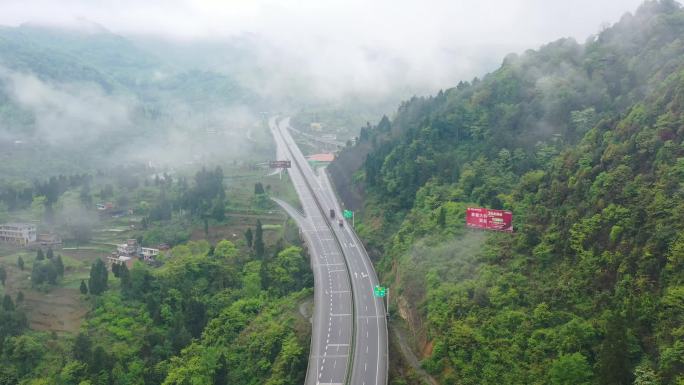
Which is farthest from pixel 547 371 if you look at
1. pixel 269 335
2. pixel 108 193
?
pixel 108 193

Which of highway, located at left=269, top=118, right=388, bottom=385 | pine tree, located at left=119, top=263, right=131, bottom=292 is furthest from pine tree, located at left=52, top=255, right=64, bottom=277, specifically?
highway, located at left=269, top=118, right=388, bottom=385

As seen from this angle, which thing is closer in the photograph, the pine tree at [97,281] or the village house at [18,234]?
the pine tree at [97,281]

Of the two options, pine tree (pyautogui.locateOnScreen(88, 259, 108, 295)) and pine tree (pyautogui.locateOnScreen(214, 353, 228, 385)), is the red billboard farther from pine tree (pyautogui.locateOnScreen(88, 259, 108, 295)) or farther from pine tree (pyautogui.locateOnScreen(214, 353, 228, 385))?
pine tree (pyautogui.locateOnScreen(88, 259, 108, 295))

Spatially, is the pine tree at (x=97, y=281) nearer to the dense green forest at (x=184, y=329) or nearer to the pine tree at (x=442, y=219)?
the dense green forest at (x=184, y=329)

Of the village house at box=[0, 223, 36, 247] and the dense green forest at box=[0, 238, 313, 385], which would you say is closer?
the dense green forest at box=[0, 238, 313, 385]

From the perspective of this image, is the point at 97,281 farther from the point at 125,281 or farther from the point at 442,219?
the point at 442,219

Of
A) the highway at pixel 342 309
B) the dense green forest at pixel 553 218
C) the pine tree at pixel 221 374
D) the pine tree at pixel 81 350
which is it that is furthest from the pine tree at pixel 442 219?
the pine tree at pixel 81 350
